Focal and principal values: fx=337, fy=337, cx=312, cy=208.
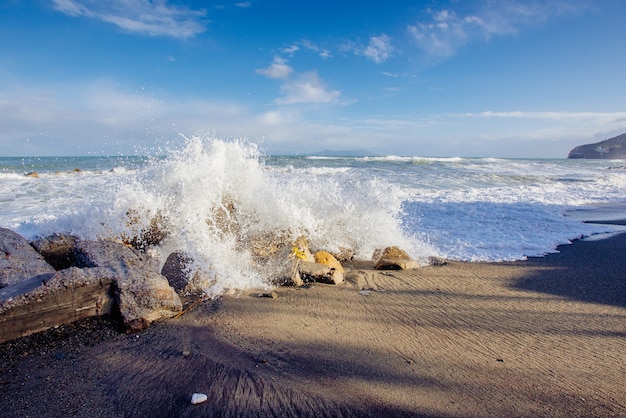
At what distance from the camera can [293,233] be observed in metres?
4.70

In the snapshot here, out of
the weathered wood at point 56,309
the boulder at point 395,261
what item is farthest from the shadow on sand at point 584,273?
the weathered wood at point 56,309

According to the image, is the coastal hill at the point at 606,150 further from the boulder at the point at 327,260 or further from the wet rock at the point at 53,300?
the wet rock at the point at 53,300

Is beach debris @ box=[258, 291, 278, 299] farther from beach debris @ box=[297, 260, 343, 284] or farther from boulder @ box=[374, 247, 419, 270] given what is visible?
boulder @ box=[374, 247, 419, 270]

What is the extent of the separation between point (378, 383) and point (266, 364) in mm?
715

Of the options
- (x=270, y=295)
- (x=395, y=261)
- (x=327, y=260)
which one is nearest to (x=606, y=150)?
(x=395, y=261)

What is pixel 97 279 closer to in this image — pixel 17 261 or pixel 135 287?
pixel 135 287

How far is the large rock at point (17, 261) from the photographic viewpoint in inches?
109

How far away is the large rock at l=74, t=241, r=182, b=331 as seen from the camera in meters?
2.57

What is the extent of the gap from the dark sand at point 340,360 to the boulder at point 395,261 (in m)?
0.91

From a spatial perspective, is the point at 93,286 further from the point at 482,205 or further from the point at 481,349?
the point at 482,205

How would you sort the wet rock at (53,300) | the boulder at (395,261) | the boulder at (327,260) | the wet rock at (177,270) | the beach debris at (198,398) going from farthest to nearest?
1. the boulder at (395,261)
2. the boulder at (327,260)
3. the wet rock at (177,270)
4. the wet rock at (53,300)
5. the beach debris at (198,398)

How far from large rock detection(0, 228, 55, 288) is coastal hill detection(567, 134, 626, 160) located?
7347cm

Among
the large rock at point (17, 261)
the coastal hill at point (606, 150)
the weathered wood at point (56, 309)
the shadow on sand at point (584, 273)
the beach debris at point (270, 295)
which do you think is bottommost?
the shadow on sand at point (584, 273)

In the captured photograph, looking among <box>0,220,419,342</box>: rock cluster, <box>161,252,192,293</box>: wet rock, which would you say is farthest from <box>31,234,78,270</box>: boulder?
<box>161,252,192,293</box>: wet rock
